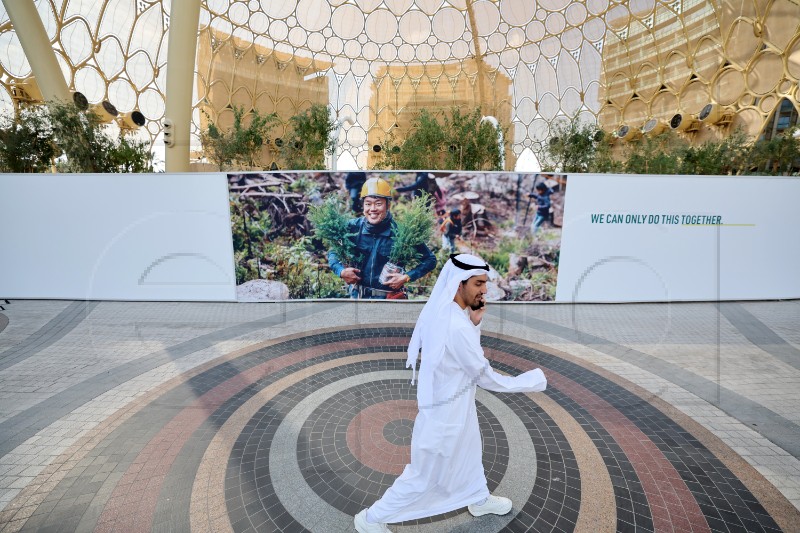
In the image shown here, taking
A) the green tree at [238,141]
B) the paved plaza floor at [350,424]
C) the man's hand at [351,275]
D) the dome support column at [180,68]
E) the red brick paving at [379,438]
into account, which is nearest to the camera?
the paved plaza floor at [350,424]

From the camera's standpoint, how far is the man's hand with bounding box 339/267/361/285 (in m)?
10.5

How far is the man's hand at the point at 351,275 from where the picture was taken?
414 inches

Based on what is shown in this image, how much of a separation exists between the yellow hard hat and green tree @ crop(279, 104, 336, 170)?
12.6 m

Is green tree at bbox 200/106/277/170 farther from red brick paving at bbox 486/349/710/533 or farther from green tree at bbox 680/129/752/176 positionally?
green tree at bbox 680/129/752/176

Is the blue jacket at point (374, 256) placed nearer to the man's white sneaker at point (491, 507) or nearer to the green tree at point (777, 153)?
the man's white sneaker at point (491, 507)

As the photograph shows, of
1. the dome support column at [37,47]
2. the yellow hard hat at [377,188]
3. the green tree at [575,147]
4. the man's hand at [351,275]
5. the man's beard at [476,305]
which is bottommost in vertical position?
the man's hand at [351,275]

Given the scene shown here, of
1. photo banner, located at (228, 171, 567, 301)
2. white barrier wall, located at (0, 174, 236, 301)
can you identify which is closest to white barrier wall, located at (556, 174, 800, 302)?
photo banner, located at (228, 171, 567, 301)

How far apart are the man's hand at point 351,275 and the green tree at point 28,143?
573 inches

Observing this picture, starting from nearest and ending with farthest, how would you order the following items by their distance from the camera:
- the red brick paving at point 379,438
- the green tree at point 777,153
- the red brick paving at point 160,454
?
the red brick paving at point 160,454 → the red brick paving at point 379,438 → the green tree at point 777,153

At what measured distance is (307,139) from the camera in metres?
22.1

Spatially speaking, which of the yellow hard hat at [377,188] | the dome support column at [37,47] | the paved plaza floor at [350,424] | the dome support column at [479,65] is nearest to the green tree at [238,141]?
the dome support column at [37,47]

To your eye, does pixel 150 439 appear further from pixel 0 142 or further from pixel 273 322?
pixel 0 142

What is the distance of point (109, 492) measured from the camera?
4.05 meters

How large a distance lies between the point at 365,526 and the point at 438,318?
80.4 inches
